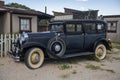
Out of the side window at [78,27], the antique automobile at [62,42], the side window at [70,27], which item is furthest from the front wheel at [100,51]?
the side window at [70,27]

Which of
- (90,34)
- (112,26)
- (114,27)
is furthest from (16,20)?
(114,27)

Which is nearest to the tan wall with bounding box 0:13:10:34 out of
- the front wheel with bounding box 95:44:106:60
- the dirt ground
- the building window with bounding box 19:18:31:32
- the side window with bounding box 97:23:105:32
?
the building window with bounding box 19:18:31:32

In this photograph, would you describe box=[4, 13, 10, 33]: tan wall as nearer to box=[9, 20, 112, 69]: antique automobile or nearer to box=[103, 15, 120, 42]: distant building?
box=[9, 20, 112, 69]: antique automobile

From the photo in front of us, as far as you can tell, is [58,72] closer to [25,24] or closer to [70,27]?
[70,27]

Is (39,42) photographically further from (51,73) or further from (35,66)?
(51,73)

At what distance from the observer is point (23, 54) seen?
762 cm

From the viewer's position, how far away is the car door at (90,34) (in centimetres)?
909

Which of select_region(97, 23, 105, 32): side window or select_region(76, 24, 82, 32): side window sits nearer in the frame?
select_region(76, 24, 82, 32): side window

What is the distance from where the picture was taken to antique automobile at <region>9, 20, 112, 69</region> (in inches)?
296

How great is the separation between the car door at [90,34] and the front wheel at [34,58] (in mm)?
2608

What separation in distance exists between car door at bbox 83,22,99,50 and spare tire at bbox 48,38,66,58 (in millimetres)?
1498

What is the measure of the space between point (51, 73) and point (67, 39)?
214 cm

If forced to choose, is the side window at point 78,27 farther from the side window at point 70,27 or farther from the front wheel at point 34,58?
the front wheel at point 34,58

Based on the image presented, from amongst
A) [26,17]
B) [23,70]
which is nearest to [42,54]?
[23,70]
